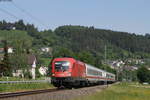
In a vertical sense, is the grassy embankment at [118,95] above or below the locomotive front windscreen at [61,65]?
below

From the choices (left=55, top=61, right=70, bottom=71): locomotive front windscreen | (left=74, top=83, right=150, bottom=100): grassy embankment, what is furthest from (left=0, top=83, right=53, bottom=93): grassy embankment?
(left=74, top=83, right=150, bottom=100): grassy embankment

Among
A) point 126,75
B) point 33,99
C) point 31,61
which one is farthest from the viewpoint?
point 126,75

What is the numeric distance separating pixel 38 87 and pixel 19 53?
41535 mm

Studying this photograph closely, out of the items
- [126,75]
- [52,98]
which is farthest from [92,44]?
[52,98]

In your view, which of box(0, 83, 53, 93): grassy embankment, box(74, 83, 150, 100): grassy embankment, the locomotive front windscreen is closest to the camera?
box(74, 83, 150, 100): grassy embankment

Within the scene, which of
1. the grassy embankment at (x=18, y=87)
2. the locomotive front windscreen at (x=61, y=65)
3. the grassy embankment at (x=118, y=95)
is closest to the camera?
the grassy embankment at (x=118, y=95)

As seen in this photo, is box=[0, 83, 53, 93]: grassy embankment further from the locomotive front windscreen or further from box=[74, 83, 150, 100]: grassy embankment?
box=[74, 83, 150, 100]: grassy embankment

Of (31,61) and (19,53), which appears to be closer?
(19,53)

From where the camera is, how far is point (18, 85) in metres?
42.6

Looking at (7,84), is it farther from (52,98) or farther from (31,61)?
(31,61)

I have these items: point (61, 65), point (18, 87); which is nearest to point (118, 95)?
point (61, 65)

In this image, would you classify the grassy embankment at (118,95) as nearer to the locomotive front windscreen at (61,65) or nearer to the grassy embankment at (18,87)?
the locomotive front windscreen at (61,65)

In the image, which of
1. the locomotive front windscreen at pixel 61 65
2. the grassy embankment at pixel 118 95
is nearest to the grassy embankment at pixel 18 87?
the locomotive front windscreen at pixel 61 65

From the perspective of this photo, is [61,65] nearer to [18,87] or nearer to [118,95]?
[18,87]
